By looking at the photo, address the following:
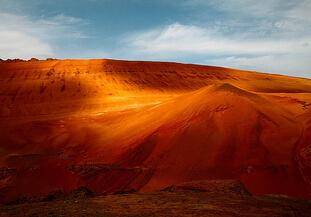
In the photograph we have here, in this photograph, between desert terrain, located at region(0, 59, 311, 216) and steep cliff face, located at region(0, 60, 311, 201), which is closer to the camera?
desert terrain, located at region(0, 59, 311, 216)

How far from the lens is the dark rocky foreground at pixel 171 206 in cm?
998

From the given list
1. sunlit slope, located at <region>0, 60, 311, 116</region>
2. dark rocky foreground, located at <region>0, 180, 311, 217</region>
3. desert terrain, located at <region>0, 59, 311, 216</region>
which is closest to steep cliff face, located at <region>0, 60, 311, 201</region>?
desert terrain, located at <region>0, 59, 311, 216</region>

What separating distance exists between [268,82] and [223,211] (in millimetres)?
51836

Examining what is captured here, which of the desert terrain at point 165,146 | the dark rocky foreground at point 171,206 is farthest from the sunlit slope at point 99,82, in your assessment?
the dark rocky foreground at point 171,206

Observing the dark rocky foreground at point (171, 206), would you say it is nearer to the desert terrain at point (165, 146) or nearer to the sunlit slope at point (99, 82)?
the desert terrain at point (165, 146)

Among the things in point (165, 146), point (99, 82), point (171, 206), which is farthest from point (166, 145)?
point (99, 82)

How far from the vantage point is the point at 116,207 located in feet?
34.5

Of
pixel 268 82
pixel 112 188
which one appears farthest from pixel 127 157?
pixel 268 82

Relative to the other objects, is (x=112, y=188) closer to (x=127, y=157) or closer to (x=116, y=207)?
(x=127, y=157)

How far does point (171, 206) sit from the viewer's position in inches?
416

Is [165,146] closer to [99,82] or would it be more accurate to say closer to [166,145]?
[166,145]

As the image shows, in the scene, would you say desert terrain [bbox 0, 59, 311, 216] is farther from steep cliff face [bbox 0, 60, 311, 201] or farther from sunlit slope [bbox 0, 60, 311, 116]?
sunlit slope [bbox 0, 60, 311, 116]

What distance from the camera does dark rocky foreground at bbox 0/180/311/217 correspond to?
9.98 metres

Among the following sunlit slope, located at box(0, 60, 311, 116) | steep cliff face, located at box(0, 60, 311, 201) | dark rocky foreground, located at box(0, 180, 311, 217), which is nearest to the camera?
dark rocky foreground, located at box(0, 180, 311, 217)
